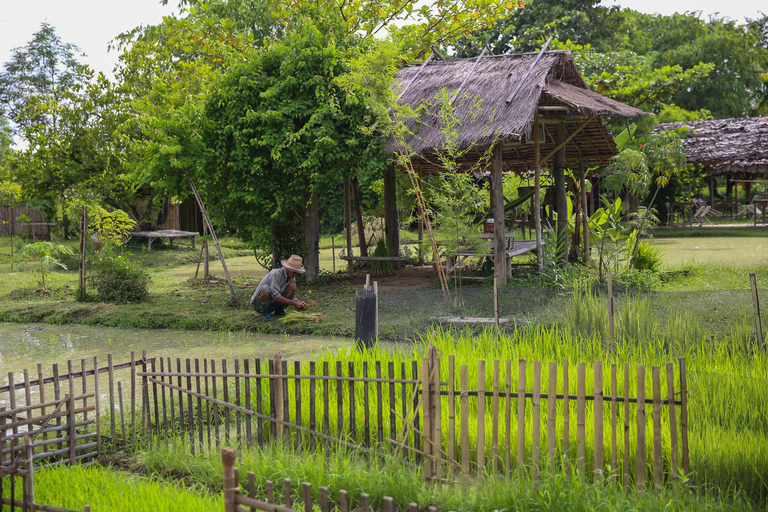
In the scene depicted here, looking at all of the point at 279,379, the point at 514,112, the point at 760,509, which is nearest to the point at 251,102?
the point at 514,112

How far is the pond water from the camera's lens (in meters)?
7.24

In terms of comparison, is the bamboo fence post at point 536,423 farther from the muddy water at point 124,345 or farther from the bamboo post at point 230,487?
the muddy water at point 124,345

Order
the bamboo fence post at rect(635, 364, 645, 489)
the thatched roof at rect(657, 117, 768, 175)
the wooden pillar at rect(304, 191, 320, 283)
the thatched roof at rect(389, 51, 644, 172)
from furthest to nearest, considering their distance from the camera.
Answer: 1. the thatched roof at rect(657, 117, 768, 175)
2. the wooden pillar at rect(304, 191, 320, 283)
3. the thatched roof at rect(389, 51, 644, 172)
4. the bamboo fence post at rect(635, 364, 645, 489)

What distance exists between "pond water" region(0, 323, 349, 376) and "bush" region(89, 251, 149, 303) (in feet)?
4.67

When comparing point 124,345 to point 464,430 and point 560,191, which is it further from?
point 560,191

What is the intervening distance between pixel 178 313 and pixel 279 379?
5610mm

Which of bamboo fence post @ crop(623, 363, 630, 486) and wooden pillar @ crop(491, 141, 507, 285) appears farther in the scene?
wooden pillar @ crop(491, 141, 507, 285)

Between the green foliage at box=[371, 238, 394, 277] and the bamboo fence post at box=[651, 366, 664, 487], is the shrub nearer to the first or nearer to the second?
the green foliage at box=[371, 238, 394, 277]

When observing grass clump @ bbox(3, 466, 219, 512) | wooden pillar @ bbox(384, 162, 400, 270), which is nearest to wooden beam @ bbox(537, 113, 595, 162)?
wooden pillar @ bbox(384, 162, 400, 270)

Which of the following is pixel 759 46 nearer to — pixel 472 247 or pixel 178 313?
pixel 472 247

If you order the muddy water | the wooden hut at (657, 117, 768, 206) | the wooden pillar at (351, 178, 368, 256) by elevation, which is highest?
the wooden hut at (657, 117, 768, 206)

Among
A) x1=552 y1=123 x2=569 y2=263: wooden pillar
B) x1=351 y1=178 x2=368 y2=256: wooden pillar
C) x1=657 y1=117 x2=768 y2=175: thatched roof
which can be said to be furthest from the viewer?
x1=657 y1=117 x2=768 y2=175: thatched roof

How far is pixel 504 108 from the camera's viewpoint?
9.82 meters

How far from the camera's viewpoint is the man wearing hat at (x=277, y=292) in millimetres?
8547
